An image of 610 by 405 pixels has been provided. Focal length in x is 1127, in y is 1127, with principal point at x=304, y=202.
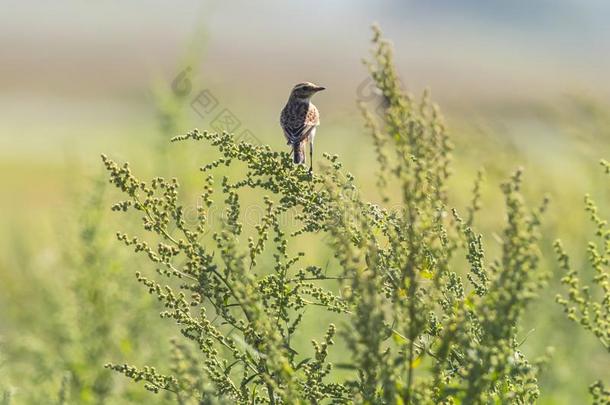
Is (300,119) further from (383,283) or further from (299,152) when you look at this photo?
(383,283)

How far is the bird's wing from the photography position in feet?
15.5

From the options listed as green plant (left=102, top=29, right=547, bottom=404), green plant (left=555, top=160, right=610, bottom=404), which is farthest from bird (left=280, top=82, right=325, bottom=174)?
green plant (left=555, top=160, right=610, bottom=404)

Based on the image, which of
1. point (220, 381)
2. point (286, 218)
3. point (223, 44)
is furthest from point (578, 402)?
point (223, 44)

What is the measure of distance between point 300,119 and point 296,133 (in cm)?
25

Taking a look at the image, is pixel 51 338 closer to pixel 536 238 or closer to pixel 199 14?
pixel 199 14

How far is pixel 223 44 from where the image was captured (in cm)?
15400

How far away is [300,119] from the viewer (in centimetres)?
507

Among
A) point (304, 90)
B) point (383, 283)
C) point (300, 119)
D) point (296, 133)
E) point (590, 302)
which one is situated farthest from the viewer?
point (304, 90)

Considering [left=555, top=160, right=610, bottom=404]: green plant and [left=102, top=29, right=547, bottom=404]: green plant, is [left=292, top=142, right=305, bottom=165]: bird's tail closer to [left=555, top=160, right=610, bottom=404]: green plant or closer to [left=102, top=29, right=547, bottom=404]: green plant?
[left=102, top=29, right=547, bottom=404]: green plant

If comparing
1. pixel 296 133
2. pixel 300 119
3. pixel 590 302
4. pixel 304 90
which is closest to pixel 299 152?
pixel 296 133

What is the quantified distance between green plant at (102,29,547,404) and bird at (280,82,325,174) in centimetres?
142

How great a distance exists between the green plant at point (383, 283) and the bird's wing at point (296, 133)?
1451 mm

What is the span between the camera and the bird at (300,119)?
4715 mm

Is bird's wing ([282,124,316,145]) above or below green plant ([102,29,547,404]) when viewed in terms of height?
above
